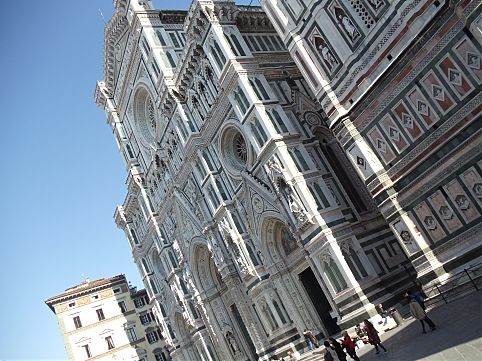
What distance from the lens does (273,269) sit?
24.7 meters

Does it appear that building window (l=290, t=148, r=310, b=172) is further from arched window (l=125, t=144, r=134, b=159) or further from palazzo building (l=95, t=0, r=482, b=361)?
arched window (l=125, t=144, r=134, b=159)

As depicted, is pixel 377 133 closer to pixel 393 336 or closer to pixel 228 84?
pixel 393 336

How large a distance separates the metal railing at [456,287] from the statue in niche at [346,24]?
9.50m

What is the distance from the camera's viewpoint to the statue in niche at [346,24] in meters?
17.9

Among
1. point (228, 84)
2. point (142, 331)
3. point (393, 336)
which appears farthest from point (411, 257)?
point (142, 331)

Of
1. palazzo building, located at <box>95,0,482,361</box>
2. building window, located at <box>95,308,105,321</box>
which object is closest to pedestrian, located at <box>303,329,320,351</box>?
palazzo building, located at <box>95,0,482,361</box>

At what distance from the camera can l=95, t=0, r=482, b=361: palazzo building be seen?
15867 millimetres

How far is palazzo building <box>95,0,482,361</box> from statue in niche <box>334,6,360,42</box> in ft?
0.19

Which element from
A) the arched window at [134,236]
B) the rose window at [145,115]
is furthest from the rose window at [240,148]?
the arched window at [134,236]

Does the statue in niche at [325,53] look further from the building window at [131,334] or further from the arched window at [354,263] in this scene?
the building window at [131,334]

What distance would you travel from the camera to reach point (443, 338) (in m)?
12.1

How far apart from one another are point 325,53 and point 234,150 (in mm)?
9770

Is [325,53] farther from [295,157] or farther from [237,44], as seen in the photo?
[237,44]

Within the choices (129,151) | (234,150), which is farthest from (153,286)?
(234,150)
